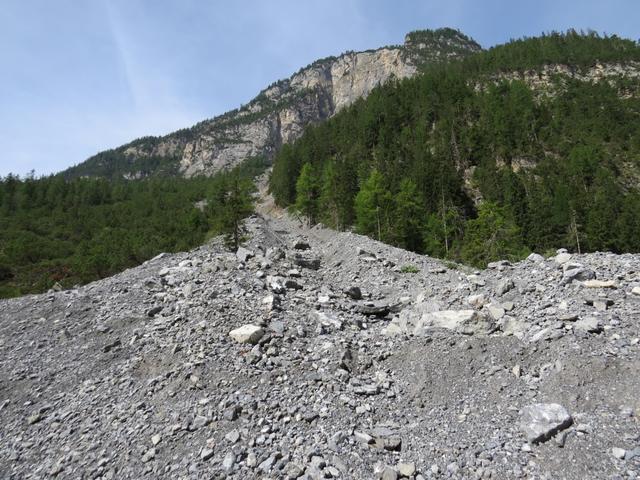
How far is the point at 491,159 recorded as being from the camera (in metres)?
67.5

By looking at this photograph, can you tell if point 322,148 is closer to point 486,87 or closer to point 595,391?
point 486,87

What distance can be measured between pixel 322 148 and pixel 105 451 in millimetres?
75684

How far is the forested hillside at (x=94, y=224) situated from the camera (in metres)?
44.5

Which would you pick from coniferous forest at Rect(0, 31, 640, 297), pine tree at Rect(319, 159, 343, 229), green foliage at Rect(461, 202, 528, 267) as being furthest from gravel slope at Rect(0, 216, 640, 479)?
pine tree at Rect(319, 159, 343, 229)

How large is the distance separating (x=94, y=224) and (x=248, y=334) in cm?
8757

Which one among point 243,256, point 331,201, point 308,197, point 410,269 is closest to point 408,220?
point 331,201

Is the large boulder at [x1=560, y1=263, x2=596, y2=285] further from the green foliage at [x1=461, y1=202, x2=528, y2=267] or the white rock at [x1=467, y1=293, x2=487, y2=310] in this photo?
the green foliage at [x1=461, y1=202, x2=528, y2=267]

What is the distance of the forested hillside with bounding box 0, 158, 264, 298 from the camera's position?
146ft

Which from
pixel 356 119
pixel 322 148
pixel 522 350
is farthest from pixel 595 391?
pixel 356 119

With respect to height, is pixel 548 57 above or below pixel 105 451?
above

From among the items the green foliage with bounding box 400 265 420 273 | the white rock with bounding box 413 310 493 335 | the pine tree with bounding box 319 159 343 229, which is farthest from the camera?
the pine tree with bounding box 319 159 343 229

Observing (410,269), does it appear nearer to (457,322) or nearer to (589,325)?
(457,322)

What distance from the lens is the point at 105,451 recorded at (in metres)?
7.68

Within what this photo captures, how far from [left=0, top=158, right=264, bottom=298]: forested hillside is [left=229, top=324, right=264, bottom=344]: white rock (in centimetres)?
2041
